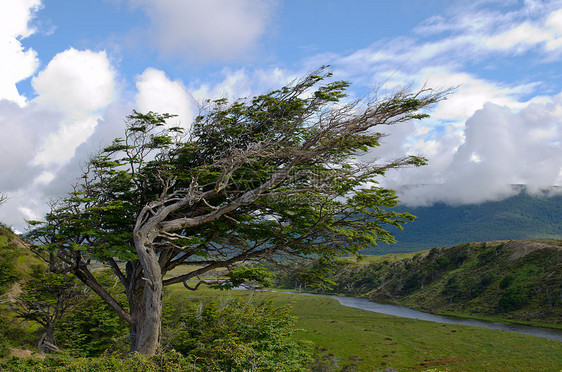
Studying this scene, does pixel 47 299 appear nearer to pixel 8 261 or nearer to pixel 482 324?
pixel 8 261

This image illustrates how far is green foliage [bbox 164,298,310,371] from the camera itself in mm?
8797

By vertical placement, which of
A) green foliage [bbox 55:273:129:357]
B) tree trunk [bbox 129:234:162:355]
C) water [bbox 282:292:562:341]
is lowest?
water [bbox 282:292:562:341]

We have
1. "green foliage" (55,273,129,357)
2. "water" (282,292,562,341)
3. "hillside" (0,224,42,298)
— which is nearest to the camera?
"green foliage" (55,273,129,357)

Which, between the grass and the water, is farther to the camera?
the water

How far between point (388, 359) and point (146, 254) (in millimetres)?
28423

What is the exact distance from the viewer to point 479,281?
6638cm

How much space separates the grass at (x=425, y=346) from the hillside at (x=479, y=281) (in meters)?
11.0

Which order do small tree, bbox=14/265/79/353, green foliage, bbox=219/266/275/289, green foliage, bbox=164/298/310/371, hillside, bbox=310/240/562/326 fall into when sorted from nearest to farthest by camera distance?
green foliage, bbox=164/298/310/371 < green foliage, bbox=219/266/275/289 < small tree, bbox=14/265/79/353 < hillside, bbox=310/240/562/326

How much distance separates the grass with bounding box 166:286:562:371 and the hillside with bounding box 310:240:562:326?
1096cm

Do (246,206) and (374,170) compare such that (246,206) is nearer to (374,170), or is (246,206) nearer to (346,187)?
(346,187)

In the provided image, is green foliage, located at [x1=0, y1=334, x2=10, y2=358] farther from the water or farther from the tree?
the water

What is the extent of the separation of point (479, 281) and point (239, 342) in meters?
70.0

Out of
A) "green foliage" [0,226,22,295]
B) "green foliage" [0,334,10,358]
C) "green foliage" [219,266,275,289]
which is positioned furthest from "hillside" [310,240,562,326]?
"green foliage" [0,334,10,358]

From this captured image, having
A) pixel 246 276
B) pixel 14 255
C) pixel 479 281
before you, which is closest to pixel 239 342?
pixel 246 276
